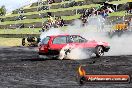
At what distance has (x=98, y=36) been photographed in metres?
39.1

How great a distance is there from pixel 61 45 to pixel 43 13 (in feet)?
111

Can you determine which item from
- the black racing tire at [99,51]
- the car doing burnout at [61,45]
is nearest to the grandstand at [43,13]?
the black racing tire at [99,51]

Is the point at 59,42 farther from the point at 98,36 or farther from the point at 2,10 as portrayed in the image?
the point at 2,10

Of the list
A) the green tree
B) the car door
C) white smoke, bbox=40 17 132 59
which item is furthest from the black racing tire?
the green tree

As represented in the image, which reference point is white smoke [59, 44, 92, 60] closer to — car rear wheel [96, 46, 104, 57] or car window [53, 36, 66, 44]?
car window [53, 36, 66, 44]

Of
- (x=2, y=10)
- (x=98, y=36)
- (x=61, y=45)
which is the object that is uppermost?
(x=61, y=45)

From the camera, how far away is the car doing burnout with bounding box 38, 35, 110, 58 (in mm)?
26016

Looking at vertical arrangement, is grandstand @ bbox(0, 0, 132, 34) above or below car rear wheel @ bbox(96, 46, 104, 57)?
below

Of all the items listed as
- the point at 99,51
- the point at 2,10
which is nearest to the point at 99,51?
the point at 99,51

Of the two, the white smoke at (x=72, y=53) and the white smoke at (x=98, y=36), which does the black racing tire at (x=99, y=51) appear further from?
the white smoke at (x=72, y=53)

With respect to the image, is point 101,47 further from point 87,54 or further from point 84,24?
point 84,24

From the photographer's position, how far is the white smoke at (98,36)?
2664 cm

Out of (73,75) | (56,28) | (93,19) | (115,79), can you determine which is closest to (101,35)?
(93,19)

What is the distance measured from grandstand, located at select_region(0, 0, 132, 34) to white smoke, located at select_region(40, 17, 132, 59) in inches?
138
